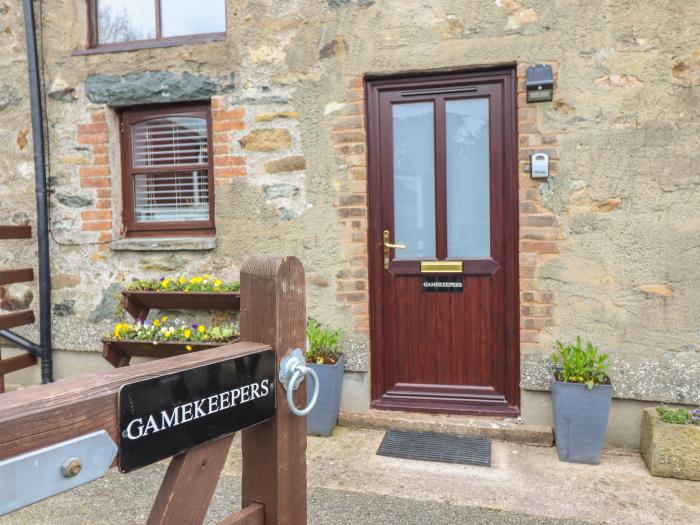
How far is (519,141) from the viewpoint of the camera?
11.4 ft

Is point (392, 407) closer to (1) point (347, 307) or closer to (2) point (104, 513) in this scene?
(1) point (347, 307)

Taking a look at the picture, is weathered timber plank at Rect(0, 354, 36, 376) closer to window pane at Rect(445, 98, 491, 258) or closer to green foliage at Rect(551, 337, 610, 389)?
window pane at Rect(445, 98, 491, 258)

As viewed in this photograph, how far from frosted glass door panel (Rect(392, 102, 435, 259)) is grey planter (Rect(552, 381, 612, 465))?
123cm

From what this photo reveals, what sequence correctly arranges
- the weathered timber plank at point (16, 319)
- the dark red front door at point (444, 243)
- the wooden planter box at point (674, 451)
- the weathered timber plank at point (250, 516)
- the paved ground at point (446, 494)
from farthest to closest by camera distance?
the weathered timber plank at point (16, 319), the dark red front door at point (444, 243), the wooden planter box at point (674, 451), the paved ground at point (446, 494), the weathered timber plank at point (250, 516)

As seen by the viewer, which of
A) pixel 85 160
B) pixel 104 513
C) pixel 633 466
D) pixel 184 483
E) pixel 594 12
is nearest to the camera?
pixel 184 483

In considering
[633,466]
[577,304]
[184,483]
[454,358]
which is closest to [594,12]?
[577,304]

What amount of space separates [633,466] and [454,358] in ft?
3.93

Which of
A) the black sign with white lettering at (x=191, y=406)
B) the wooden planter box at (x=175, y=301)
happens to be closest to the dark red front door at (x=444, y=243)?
the wooden planter box at (x=175, y=301)

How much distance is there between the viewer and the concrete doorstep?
3422 millimetres

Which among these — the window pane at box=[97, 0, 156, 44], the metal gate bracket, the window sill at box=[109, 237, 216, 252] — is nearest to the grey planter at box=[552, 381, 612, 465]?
the window sill at box=[109, 237, 216, 252]

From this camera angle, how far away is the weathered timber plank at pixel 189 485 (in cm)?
99

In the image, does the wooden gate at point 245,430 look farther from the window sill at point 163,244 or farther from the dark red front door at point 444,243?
the window sill at point 163,244

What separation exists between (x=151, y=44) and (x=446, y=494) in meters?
3.70

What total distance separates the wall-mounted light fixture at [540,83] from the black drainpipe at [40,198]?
357cm
